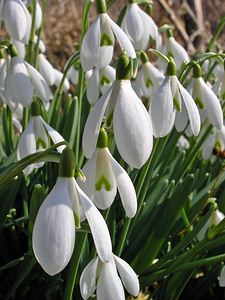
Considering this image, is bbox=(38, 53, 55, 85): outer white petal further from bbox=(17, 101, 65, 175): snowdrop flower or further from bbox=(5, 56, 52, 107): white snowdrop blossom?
bbox=(17, 101, 65, 175): snowdrop flower

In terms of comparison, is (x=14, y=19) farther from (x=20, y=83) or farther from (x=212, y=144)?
(x=212, y=144)

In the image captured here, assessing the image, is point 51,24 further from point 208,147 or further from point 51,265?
point 51,265

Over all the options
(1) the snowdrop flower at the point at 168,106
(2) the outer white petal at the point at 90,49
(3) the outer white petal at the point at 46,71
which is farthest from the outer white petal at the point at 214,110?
(3) the outer white petal at the point at 46,71

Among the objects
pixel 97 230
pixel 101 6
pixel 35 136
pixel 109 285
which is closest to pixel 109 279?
pixel 109 285

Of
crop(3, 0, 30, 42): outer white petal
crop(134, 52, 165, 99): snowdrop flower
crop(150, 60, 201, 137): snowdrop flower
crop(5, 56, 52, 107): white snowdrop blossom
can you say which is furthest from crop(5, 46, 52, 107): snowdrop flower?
crop(150, 60, 201, 137): snowdrop flower

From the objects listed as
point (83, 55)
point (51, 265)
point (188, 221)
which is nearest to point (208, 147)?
point (188, 221)

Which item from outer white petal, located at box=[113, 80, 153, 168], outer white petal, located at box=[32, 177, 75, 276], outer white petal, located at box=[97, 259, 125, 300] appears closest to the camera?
outer white petal, located at box=[32, 177, 75, 276]
